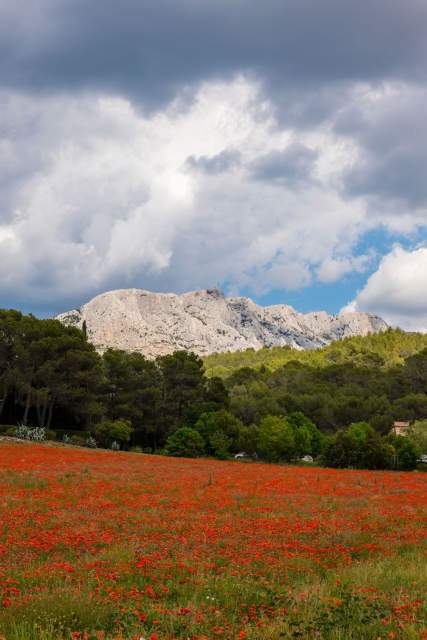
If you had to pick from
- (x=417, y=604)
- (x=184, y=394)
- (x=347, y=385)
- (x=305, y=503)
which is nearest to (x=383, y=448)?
(x=184, y=394)

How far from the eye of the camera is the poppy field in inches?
314

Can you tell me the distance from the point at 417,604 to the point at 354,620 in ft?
4.63

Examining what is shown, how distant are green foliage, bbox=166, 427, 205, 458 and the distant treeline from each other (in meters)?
0.12

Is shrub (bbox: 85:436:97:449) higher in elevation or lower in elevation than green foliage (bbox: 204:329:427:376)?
lower

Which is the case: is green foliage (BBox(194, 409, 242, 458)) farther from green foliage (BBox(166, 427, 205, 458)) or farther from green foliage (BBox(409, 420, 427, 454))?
green foliage (BBox(409, 420, 427, 454))

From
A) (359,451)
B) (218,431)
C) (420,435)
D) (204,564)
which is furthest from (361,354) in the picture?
(204,564)

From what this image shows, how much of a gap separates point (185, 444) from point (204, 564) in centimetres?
5266

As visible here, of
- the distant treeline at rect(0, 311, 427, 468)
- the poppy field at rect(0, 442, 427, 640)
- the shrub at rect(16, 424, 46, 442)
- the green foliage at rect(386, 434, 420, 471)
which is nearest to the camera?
the poppy field at rect(0, 442, 427, 640)

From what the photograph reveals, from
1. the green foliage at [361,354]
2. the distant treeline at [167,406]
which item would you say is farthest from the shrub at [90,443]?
the green foliage at [361,354]

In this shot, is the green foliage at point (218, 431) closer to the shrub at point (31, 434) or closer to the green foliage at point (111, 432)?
the green foliage at point (111, 432)

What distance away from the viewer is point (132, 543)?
13.6 meters

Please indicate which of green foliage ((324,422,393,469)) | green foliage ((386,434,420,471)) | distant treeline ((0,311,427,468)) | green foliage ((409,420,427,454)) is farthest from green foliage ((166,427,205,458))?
green foliage ((409,420,427,454))

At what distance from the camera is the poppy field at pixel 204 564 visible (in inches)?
314

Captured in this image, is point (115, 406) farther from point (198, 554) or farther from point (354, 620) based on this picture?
point (354, 620)
